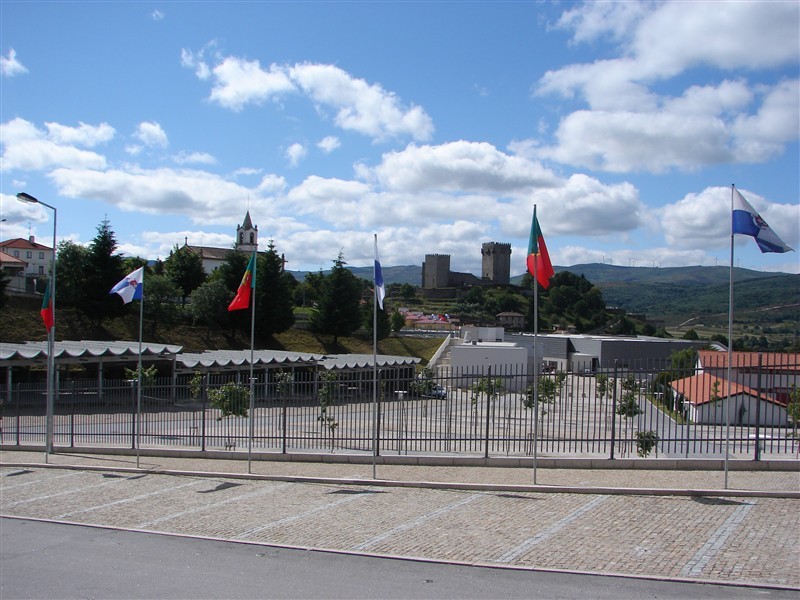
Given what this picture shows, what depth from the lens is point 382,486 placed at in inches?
537

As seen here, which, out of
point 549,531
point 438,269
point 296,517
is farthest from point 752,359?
point 438,269

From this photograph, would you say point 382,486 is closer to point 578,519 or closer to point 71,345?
point 578,519

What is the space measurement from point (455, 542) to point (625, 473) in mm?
5267

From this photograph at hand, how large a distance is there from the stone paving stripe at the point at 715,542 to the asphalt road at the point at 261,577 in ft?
1.49

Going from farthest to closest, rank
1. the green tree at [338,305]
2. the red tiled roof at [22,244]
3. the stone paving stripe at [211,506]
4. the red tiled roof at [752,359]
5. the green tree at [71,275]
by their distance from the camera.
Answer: the red tiled roof at [22,244] < the green tree at [338,305] < the green tree at [71,275] < the red tiled roof at [752,359] < the stone paving stripe at [211,506]

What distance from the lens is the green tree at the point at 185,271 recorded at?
74000mm

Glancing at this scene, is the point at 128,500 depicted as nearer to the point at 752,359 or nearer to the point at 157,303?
the point at 752,359

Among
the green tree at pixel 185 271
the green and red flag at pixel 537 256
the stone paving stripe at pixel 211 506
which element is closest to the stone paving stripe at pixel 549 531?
the green and red flag at pixel 537 256

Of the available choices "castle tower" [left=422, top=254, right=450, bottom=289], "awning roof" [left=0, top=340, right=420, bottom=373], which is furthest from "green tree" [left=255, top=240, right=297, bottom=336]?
"castle tower" [left=422, top=254, right=450, bottom=289]

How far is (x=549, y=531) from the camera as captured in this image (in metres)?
9.86

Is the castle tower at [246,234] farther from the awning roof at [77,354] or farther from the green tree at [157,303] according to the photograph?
the awning roof at [77,354]

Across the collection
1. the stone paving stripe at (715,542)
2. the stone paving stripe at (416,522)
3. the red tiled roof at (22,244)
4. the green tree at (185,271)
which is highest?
the red tiled roof at (22,244)

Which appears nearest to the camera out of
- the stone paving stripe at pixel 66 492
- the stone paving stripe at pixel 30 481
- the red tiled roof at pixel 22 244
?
the stone paving stripe at pixel 66 492

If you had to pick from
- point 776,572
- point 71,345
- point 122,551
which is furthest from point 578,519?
point 71,345
